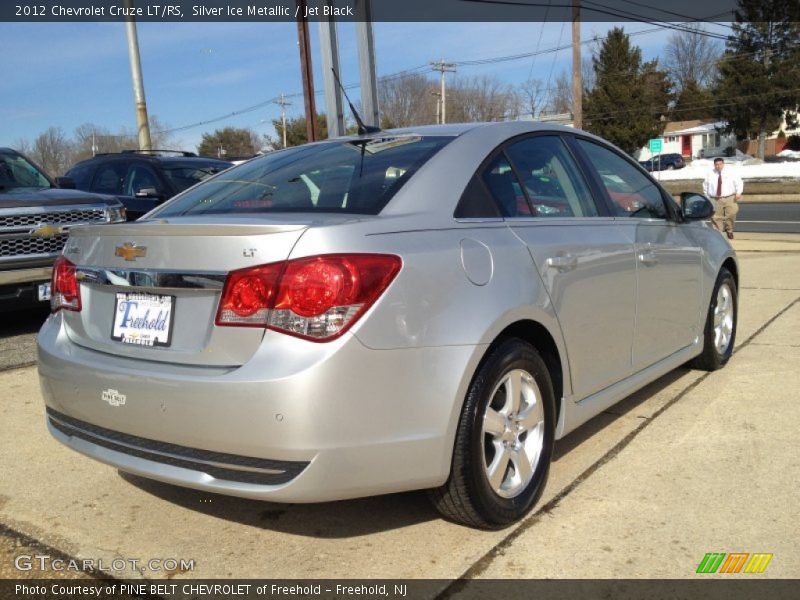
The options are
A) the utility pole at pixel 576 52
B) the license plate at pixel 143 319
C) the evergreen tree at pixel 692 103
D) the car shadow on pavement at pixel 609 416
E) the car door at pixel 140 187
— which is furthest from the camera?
the evergreen tree at pixel 692 103

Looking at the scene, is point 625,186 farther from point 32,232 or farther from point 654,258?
point 32,232

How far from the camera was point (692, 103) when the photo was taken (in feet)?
230

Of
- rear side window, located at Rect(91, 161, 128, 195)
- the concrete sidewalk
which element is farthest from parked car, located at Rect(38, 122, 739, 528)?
the concrete sidewalk

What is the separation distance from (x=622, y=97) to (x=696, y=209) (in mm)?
55429

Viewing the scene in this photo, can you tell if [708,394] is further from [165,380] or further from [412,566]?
[165,380]

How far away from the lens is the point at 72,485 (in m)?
3.63

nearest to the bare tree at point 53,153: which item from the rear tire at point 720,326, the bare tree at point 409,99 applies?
the bare tree at point 409,99

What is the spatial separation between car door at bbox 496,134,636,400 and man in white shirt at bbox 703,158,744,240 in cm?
1196

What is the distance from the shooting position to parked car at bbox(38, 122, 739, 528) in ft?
8.20

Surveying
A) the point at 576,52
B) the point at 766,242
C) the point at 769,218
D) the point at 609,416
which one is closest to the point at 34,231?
the point at 609,416

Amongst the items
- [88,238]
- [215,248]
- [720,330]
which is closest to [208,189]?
[88,238]

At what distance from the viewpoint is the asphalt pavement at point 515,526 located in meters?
2.81

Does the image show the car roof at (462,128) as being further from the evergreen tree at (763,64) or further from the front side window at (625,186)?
the evergreen tree at (763,64)

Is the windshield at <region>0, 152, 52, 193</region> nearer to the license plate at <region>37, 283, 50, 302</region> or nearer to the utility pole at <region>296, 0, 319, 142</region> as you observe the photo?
the license plate at <region>37, 283, 50, 302</region>
